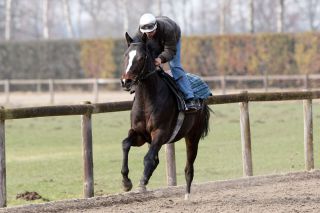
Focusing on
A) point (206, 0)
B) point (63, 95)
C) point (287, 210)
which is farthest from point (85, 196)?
point (206, 0)

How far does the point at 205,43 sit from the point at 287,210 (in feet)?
107

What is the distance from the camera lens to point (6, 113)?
996cm

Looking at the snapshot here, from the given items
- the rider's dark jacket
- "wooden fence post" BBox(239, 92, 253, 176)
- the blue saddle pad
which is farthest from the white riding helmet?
"wooden fence post" BBox(239, 92, 253, 176)

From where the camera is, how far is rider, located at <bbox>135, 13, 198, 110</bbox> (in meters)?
9.88

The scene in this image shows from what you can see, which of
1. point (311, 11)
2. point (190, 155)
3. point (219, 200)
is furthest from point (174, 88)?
point (311, 11)

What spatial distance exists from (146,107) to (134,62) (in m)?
0.58

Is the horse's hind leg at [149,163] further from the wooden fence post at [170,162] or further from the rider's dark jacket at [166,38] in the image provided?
the wooden fence post at [170,162]

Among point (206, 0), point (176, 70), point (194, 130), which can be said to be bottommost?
point (194, 130)

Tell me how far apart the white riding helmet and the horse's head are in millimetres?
99

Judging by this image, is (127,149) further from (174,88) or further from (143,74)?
(174,88)

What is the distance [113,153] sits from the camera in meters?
18.0

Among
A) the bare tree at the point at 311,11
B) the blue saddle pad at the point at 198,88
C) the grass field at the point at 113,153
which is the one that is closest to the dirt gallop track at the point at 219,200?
the blue saddle pad at the point at 198,88

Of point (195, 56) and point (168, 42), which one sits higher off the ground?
point (195, 56)

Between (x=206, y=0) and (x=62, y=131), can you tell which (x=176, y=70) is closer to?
(x=62, y=131)
